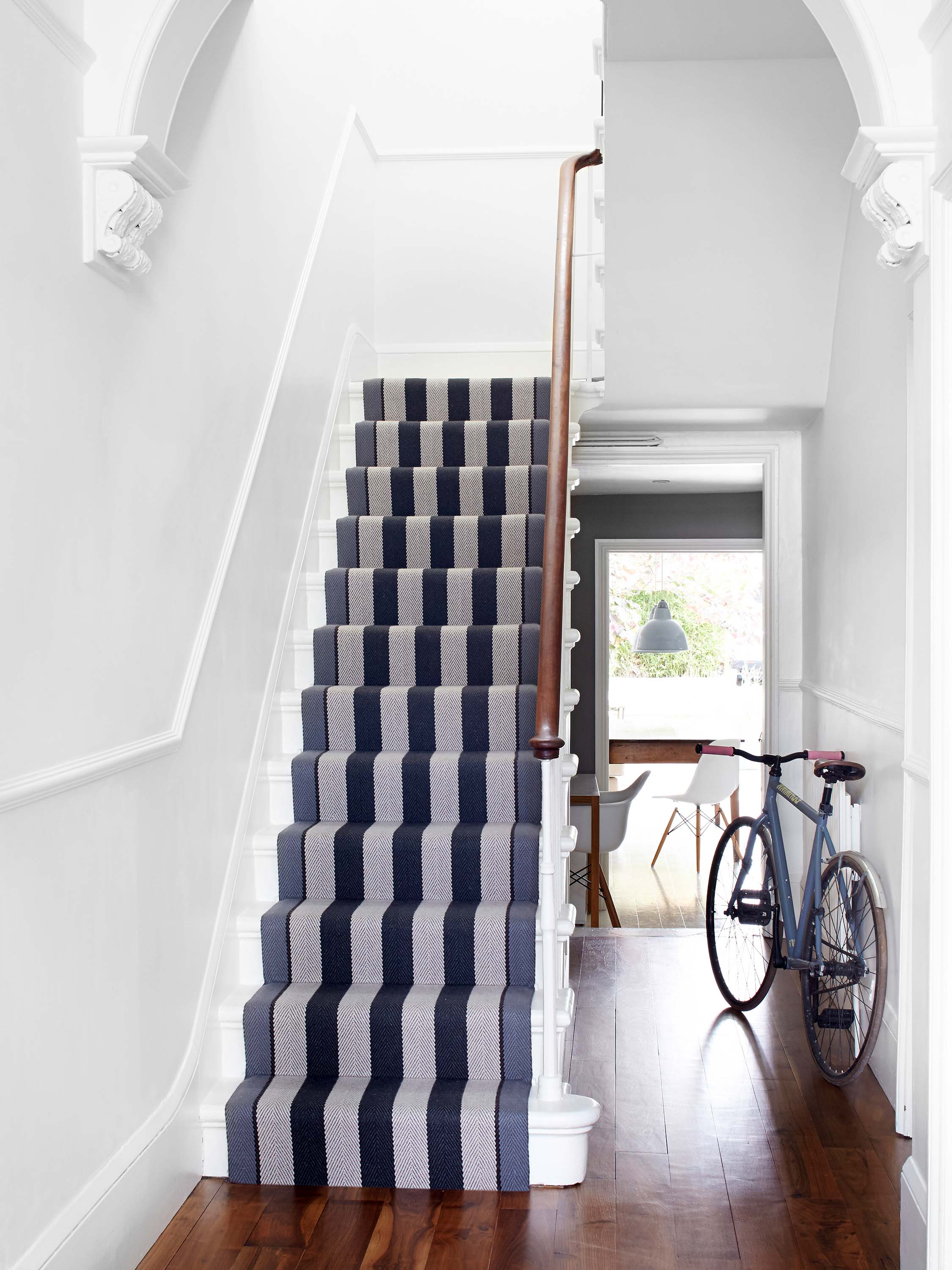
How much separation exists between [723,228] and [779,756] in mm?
1833

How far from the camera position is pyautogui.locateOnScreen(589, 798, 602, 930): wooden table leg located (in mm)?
5895

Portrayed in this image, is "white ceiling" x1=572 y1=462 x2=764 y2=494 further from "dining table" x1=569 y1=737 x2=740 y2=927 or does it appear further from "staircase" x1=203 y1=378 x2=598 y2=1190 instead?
"dining table" x1=569 y1=737 x2=740 y2=927

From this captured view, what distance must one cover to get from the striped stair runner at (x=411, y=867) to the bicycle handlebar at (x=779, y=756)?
0.80 meters

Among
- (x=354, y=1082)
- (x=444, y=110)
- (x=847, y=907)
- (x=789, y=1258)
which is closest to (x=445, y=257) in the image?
(x=444, y=110)

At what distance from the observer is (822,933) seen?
11.1 ft

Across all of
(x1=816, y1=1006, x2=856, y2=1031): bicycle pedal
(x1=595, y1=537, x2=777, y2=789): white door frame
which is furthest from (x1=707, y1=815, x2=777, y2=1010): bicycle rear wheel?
(x1=595, y1=537, x2=777, y2=789): white door frame

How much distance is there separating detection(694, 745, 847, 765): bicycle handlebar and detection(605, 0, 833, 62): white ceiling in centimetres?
216

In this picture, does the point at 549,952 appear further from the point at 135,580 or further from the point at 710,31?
the point at 710,31

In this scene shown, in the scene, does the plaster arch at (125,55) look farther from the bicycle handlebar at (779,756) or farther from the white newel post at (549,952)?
the bicycle handlebar at (779,756)

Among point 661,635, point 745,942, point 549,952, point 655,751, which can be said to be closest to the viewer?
point 549,952

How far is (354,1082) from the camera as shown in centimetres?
265

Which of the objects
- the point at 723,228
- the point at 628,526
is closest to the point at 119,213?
the point at 723,228

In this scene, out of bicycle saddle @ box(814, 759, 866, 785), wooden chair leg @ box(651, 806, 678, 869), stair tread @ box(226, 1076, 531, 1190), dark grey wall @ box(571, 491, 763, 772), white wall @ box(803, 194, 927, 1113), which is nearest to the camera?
stair tread @ box(226, 1076, 531, 1190)

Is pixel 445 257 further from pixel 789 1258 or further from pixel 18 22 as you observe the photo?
pixel 789 1258
